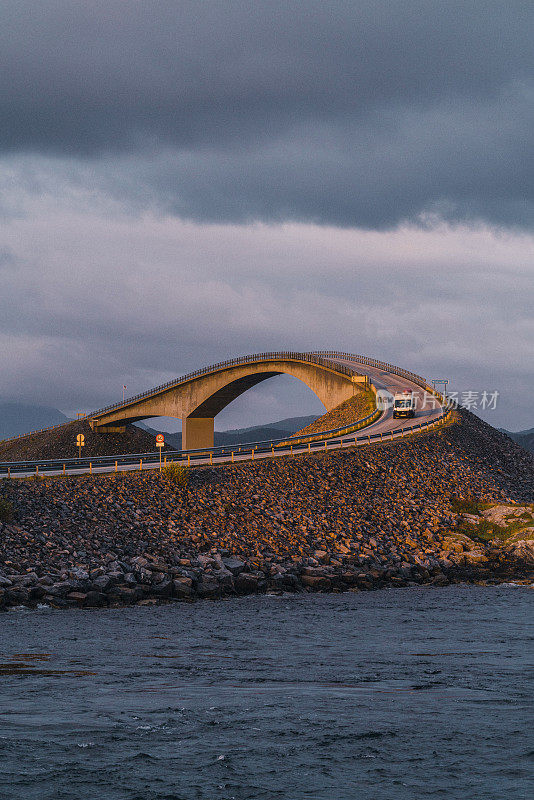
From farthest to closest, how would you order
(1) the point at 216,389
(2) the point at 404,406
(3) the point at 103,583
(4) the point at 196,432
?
(4) the point at 196,432 < (1) the point at 216,389 < (2) the point at 404,406 < (3) the point at 103,583

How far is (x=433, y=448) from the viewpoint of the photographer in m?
58.4

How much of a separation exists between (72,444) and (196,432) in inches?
681

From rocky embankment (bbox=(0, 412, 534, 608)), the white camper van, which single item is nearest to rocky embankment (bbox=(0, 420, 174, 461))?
the white camper van

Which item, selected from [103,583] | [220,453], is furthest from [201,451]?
[103,583]

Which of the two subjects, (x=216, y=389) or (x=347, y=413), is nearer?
(x=347, y=413)

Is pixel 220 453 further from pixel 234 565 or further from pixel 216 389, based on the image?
pixel 216 389

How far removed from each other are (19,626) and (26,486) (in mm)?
15312

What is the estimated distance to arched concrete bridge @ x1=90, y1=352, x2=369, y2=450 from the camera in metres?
84.6

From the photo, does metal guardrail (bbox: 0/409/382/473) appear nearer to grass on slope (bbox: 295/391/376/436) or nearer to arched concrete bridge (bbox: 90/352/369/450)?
grass on slope (bbox: 295/391/376/436)

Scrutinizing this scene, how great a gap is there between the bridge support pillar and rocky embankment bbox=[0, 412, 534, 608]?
5295 centimetres

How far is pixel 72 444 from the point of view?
10594 cm

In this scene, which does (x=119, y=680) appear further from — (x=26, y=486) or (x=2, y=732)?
(x=26, y=486)

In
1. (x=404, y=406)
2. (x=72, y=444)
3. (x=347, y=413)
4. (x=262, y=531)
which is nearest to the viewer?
(x=262, y=531)

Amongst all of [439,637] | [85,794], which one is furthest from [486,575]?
[85,794]
